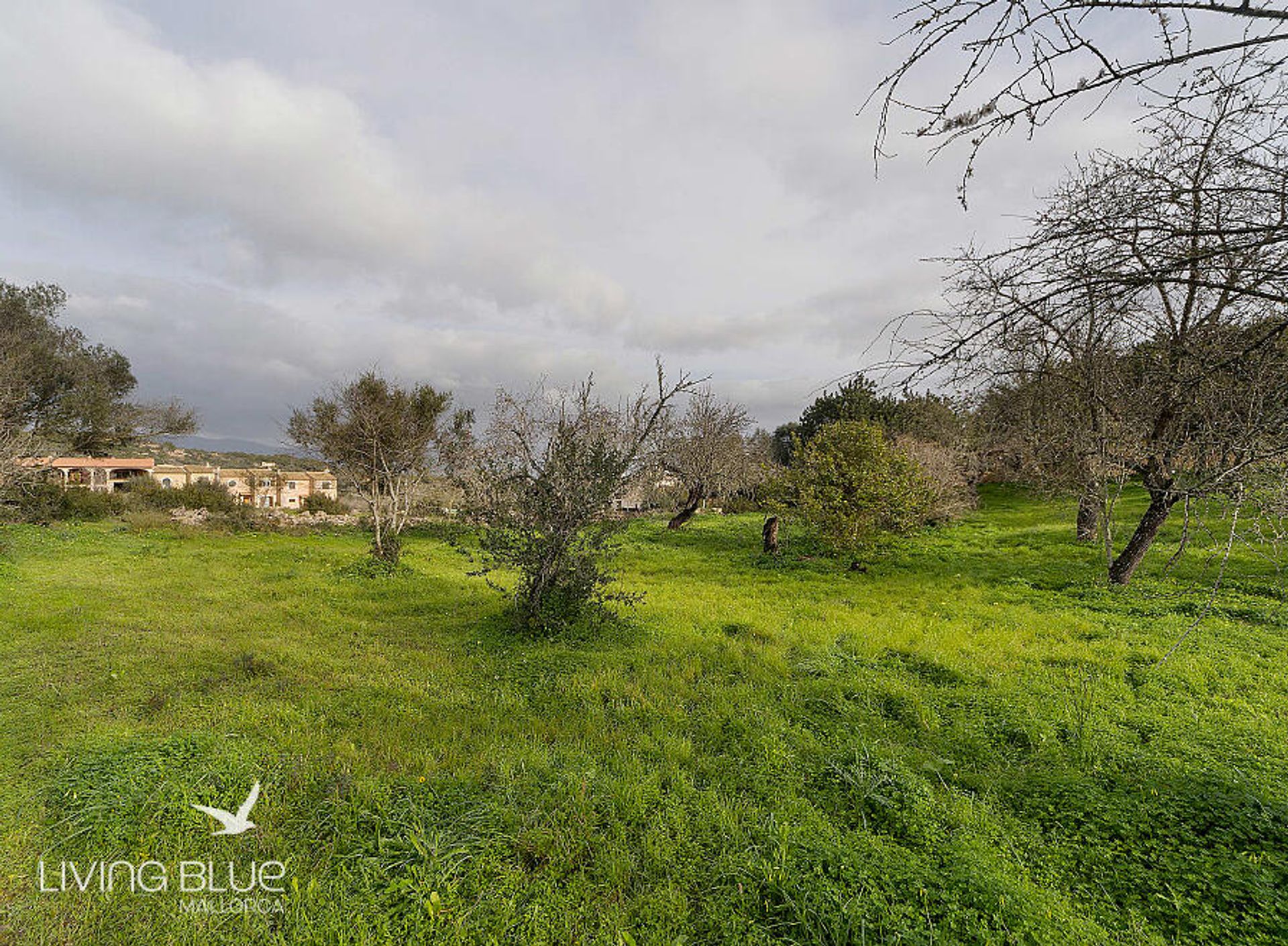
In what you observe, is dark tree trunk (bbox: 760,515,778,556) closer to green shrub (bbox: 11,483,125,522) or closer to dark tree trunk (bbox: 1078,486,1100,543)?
dark tree trunk (bbox: 1078,486,1100,543)

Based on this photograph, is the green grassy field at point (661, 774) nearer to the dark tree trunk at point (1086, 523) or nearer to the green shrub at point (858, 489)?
the green shrub at point (858, 489)

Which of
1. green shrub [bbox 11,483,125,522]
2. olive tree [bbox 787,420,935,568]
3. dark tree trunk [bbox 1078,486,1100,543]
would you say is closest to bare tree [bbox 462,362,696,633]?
olive tree [bbox 787,420,935,568]

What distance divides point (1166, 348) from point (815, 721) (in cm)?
378

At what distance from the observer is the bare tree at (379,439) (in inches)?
616

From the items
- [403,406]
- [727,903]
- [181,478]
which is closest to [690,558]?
[727,903]

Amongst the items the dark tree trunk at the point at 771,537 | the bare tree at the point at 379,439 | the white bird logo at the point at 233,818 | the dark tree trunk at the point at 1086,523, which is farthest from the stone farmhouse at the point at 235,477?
the dark tree trunk at the point at 1086,523

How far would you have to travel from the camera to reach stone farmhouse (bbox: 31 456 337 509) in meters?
35.4

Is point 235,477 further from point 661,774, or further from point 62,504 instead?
point 661,774

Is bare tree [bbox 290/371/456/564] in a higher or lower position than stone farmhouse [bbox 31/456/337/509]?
higher

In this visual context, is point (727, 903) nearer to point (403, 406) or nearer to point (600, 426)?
point (600, 426)

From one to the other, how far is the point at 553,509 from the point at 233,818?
4.70 m

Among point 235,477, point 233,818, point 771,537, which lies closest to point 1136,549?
point 771,537

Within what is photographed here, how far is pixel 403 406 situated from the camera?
22.2 metres

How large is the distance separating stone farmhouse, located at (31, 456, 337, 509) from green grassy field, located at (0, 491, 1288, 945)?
3155cm
